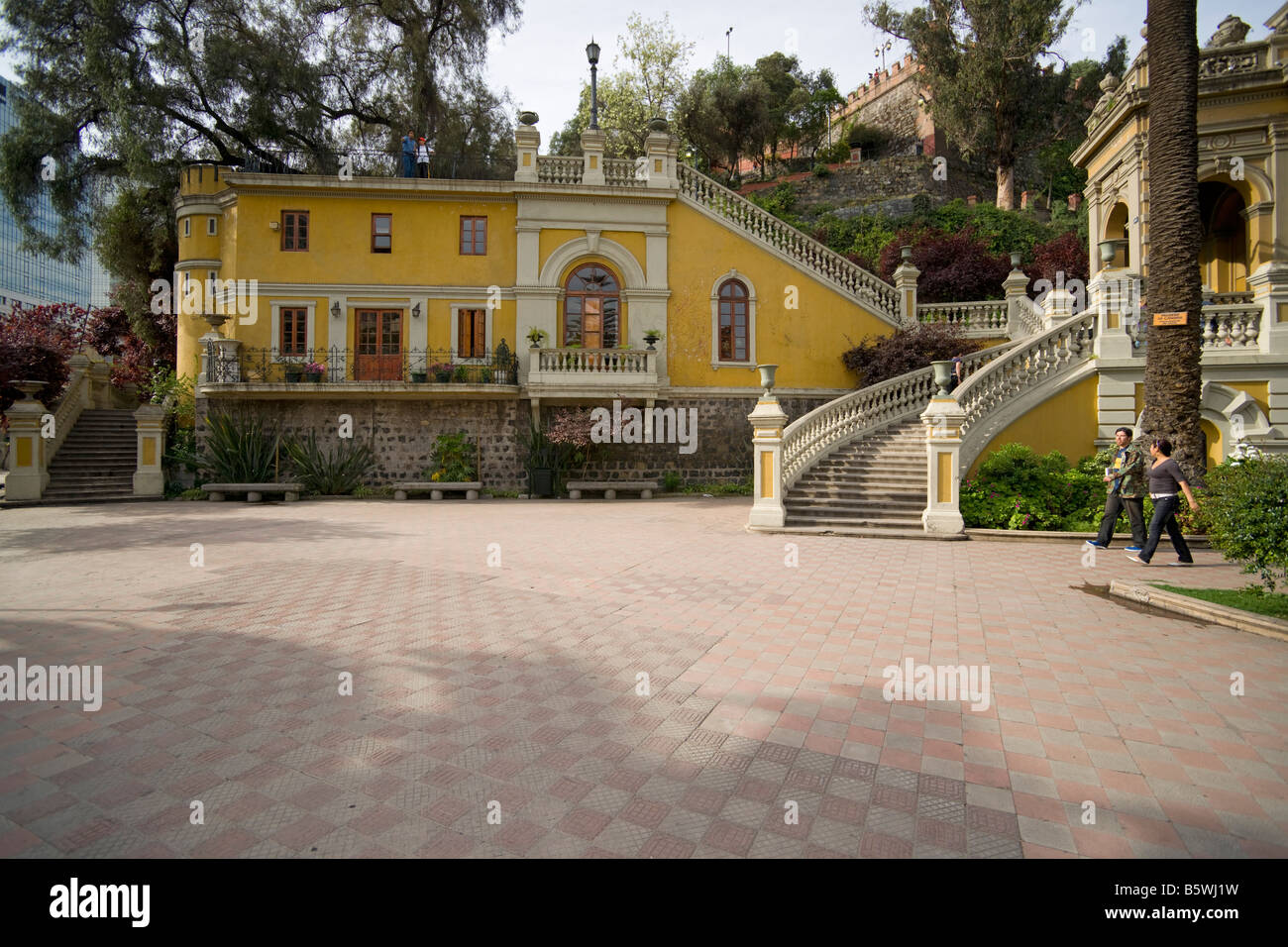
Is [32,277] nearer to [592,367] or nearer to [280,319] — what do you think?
[280,319]

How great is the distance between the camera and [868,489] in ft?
42.9

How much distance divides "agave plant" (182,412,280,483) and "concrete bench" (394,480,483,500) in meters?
3.88

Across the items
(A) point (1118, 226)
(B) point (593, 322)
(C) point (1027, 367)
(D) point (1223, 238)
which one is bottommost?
(C) point (1027, 367)

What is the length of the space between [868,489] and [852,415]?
8.50ft

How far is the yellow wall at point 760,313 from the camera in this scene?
66.1 feet

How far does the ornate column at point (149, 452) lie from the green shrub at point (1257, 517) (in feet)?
75.6

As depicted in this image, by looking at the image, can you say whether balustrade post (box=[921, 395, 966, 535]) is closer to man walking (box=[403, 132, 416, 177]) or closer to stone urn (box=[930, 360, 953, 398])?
stone urn (box=[930, 360, 953, 398])

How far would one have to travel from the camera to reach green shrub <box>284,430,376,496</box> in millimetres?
18812

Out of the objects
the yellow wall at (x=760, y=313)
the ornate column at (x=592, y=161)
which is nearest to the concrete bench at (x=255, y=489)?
the yellow wall at (x=760, y=313)

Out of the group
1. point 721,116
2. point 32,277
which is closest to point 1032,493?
point 721,116

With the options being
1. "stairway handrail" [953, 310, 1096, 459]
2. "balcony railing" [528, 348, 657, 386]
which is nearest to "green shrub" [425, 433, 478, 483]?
"balcony railing" [528, 348, 657, 386]

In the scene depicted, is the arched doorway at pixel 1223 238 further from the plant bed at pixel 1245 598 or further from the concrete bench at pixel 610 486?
the concrete bench at pixel 610 486

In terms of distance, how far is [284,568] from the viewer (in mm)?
8148
